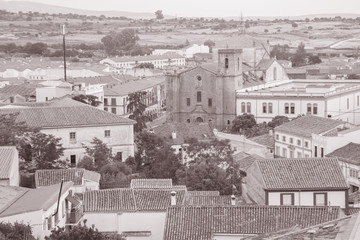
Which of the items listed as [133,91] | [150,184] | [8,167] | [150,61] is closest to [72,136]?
[8,167]

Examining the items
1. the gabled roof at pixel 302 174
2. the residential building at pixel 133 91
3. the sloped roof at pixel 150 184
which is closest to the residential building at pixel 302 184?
the gabled roof at pixel 302 174

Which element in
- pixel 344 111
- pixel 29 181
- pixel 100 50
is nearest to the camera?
pixel 29 181

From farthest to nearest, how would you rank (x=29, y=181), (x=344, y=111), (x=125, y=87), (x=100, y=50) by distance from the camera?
(x=100, y=50) → (x=125, y=87) → (x=344, y=111) → (x=29, y=181)

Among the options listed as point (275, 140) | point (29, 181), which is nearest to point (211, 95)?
point (275, 140)

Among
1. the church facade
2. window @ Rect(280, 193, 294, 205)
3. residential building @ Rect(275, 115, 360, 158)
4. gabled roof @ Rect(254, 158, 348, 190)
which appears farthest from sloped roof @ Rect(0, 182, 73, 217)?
the church facade

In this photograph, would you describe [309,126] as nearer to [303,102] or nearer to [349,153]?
[349,153]

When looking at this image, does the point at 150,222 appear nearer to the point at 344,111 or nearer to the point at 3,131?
the point at 3,131

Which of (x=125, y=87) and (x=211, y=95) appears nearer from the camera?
(x=211, y=95)
